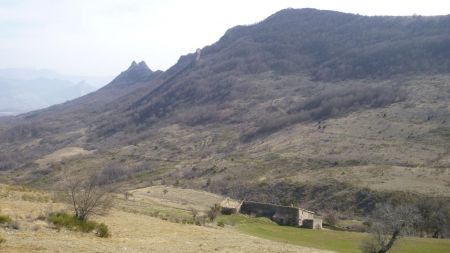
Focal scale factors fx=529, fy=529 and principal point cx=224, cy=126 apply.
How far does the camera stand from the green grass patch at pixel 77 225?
23.6 meters

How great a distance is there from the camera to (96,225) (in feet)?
80.2

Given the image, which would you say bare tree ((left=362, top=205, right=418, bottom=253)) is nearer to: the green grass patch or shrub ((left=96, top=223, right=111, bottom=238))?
shrub ((left=96, top=223, right=111, bottom=238))

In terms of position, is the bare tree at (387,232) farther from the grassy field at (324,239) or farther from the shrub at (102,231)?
the shrub at (102,231)

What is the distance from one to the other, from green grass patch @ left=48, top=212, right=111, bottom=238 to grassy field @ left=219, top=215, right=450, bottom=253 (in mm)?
13405

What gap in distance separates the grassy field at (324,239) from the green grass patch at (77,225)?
1340 centimetres

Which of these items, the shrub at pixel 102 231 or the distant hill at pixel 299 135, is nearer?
the shrub at pixel 102 231

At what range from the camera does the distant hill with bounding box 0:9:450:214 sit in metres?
67.5

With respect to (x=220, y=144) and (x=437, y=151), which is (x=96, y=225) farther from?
(x=220, y=144)

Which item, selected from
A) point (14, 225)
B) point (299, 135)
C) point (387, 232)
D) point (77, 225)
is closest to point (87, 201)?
point (77, 225)

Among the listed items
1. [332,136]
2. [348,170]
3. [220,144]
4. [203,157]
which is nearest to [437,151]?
[348,170]

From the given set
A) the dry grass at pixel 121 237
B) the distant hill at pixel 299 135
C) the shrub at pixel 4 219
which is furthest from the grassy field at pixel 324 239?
the distant hill at pixel 299 135

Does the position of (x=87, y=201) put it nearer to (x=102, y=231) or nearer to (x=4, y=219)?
(x=102, y=231)

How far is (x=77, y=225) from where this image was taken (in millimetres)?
24016

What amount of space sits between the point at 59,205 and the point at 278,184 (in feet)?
141
